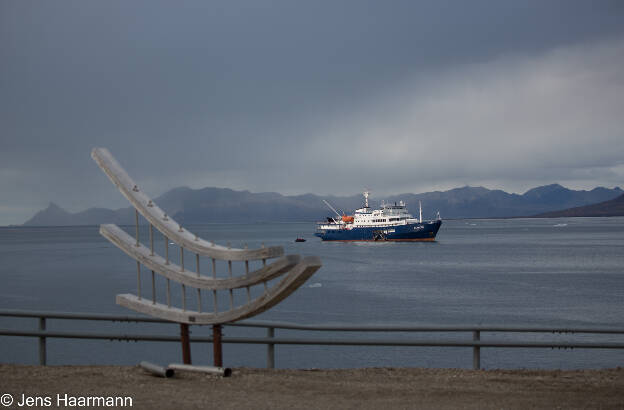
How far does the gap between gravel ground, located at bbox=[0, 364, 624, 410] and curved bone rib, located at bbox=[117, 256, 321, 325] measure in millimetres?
685

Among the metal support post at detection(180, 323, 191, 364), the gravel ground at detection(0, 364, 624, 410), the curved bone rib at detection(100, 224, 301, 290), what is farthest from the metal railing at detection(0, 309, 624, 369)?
the curved bone rib at detection(100, 224, 301, 290)

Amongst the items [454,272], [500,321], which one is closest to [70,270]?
[454,272]

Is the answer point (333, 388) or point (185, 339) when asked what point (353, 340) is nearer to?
point (333, 388)

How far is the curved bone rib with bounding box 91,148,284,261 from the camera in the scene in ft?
21.0

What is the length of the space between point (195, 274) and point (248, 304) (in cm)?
88

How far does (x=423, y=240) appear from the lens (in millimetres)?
116250

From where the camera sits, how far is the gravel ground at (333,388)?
6.00 metres

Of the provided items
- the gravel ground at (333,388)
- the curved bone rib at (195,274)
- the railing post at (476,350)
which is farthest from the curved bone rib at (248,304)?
the railing post at (476,350)

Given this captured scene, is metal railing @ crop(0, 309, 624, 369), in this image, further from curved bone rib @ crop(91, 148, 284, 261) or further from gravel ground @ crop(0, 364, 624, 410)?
curved bone rib @ crop(91, 148, 284, 261)

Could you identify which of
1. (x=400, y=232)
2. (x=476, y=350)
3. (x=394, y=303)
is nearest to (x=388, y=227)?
(x=400, y=232)

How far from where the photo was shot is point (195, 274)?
6.98 meters

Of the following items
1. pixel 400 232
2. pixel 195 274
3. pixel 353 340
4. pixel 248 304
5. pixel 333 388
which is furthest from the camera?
pixel 400 232

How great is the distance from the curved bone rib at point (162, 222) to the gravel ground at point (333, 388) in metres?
1.41

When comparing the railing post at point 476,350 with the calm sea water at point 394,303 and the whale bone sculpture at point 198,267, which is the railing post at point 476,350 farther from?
the calm sea water at point 394,303
